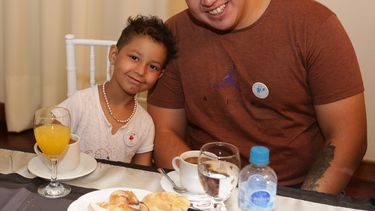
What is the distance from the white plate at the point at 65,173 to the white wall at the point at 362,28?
1.80 m

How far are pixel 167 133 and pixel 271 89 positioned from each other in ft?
1.25

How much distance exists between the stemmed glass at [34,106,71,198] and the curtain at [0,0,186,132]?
1612 millimetres

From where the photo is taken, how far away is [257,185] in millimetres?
1053

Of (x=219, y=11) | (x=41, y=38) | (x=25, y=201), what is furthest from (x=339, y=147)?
(x=41, y=38)

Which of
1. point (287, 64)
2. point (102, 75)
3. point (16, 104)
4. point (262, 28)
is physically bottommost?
point (16, 104)

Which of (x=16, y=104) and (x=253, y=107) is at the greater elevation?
(x=253, y=107)

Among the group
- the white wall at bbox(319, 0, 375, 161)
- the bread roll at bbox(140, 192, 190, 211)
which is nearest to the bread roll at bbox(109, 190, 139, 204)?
the bread roll at bbox(140, 192, 190, 211)

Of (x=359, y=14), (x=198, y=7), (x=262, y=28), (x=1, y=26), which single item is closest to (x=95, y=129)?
(x=198, y=7)

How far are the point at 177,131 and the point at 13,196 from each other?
2.43ft

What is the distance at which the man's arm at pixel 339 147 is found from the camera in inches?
58.2

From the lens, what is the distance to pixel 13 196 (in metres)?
1.08

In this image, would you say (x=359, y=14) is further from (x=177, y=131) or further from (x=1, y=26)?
(x=1, y=26)

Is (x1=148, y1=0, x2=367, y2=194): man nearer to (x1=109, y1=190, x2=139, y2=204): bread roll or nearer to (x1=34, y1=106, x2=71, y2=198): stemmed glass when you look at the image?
(x1=34, y1=106, x2=71, y2=198): stemmed glass

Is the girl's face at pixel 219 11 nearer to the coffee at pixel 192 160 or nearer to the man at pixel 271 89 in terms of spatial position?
the man at pixel 271 89
